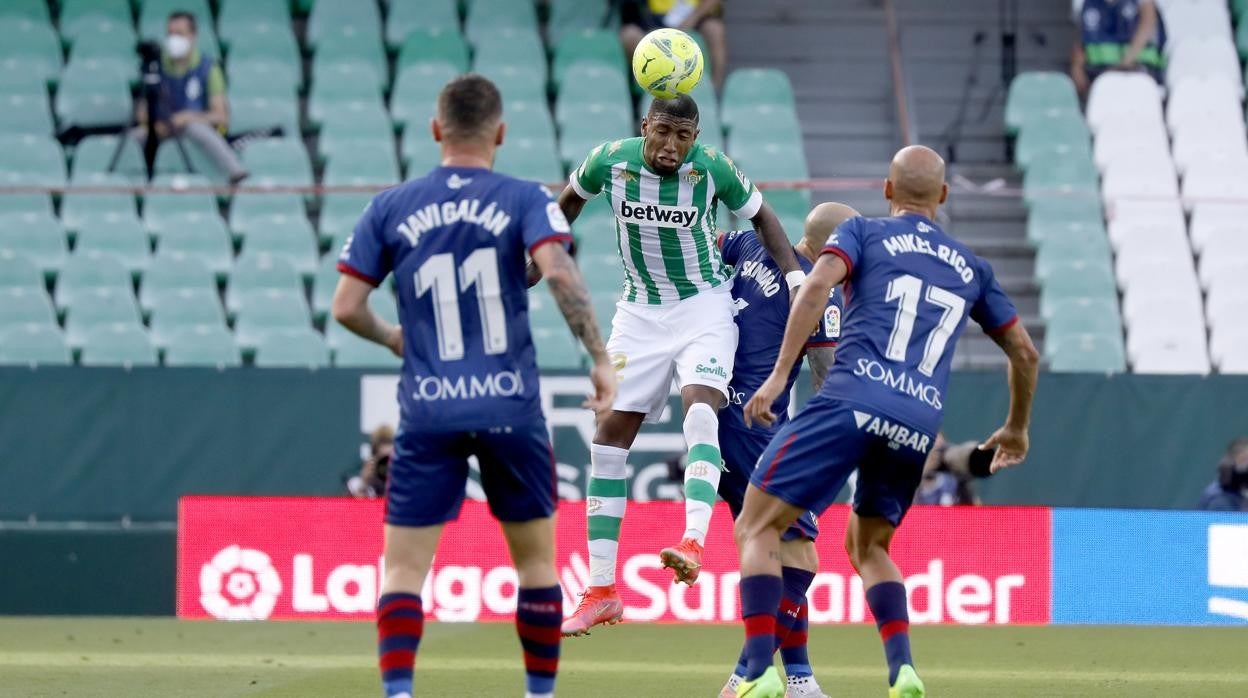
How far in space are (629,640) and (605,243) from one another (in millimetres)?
5069

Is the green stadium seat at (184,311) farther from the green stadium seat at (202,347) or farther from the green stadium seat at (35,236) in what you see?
the green stadium seat at (35,236)

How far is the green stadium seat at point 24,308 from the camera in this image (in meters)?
15.6

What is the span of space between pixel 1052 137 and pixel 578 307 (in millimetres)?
12673

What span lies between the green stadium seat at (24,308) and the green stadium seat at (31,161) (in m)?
1.74

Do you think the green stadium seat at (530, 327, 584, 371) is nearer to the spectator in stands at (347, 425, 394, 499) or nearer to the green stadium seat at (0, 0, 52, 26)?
the spectator in stands at (347, 425, 394, 499)

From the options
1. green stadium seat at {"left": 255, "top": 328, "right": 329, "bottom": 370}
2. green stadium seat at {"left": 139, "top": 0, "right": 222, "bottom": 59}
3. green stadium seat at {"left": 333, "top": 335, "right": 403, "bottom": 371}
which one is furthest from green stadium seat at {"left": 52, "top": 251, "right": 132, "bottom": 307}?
green stadium seat at {"left": 139, "top": 0, "right": 222, "bottom": 59}

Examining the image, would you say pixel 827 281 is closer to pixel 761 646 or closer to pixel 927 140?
pixel 761 646

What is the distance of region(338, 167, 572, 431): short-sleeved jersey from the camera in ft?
21.2

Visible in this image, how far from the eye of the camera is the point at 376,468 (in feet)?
47.1

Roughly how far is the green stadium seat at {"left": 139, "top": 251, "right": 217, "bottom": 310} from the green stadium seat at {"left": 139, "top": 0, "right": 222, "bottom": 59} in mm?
3133

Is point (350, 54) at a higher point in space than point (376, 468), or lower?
higher

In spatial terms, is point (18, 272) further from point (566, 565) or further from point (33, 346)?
point (566, 565)

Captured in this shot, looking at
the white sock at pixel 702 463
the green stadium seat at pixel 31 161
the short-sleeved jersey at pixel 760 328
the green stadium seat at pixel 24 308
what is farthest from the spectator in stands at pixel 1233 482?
the green stadium seat at pixel 31 161

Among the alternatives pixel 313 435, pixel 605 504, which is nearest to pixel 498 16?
pixel 313 435
